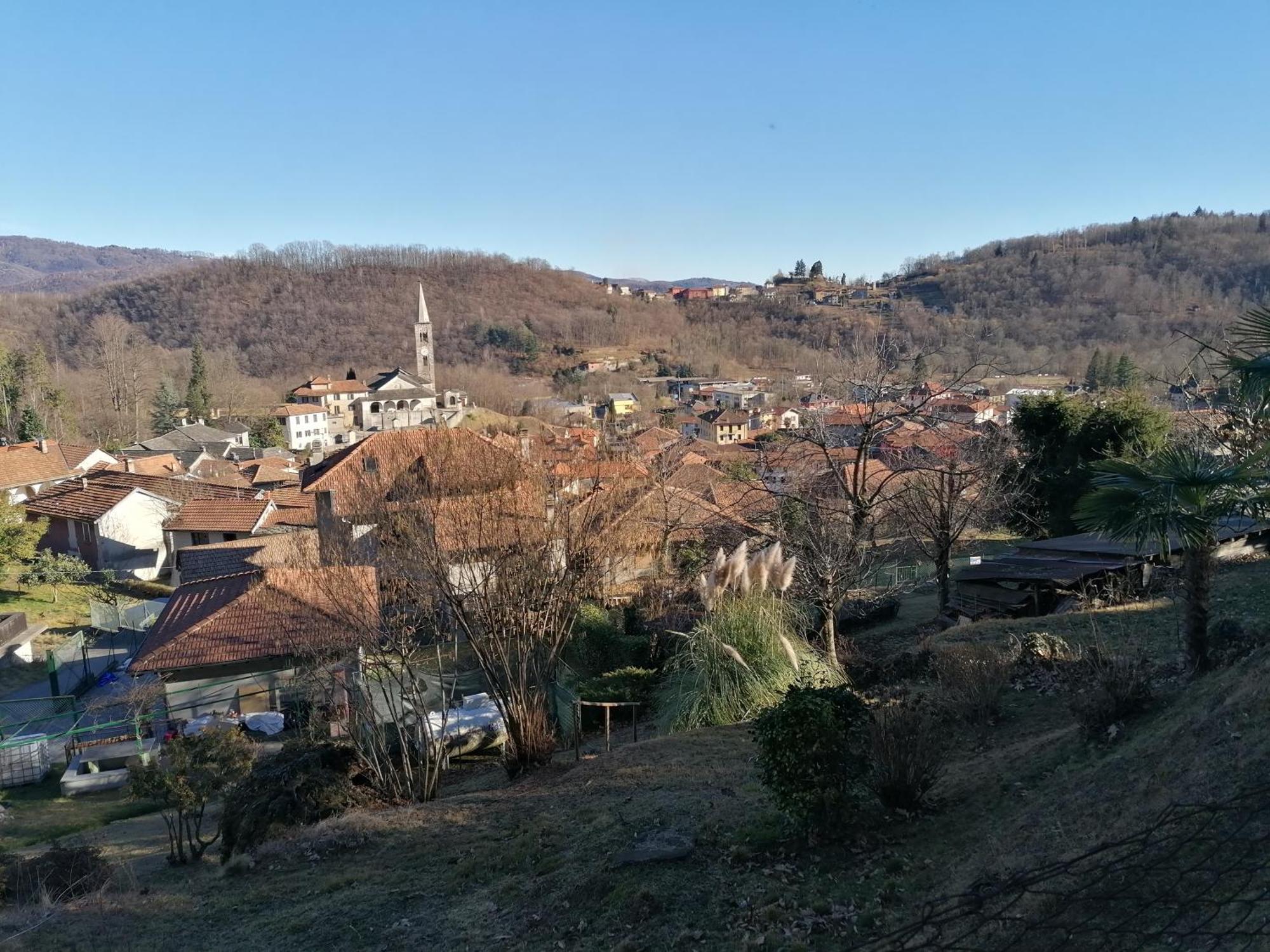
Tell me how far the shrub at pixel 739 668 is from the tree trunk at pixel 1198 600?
375cm

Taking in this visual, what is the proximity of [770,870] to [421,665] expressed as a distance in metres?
9.30

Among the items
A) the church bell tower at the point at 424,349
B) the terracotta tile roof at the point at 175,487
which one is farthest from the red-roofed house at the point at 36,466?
the church bell tower at the point at 424,349

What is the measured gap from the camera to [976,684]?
7.79 meters

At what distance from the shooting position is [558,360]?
378 ft

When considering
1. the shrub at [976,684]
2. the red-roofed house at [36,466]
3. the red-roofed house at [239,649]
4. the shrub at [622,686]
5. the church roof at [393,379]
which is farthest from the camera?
the church roof at [393,379]

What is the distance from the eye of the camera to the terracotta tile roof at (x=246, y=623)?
12305mm

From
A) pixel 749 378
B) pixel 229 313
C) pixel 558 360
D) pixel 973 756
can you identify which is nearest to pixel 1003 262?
pixel 749 378

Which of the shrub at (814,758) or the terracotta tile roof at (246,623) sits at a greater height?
the shrub at (814,758)

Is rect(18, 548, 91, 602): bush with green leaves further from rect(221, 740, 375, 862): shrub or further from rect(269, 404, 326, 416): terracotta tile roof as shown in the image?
rect(269, 404, 326, 416): terracotta tile roof

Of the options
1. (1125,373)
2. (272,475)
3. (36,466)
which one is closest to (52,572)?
(36,466)

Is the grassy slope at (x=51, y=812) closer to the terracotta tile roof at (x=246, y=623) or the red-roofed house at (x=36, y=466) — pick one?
the terracotta tile roof at (x=246, y=623)

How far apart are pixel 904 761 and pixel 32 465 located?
141 ft

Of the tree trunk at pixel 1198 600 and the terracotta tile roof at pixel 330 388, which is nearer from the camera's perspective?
the tree trunk at pixel 1198 600

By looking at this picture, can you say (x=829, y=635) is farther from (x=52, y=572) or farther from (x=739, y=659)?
(x=52, y=572)
